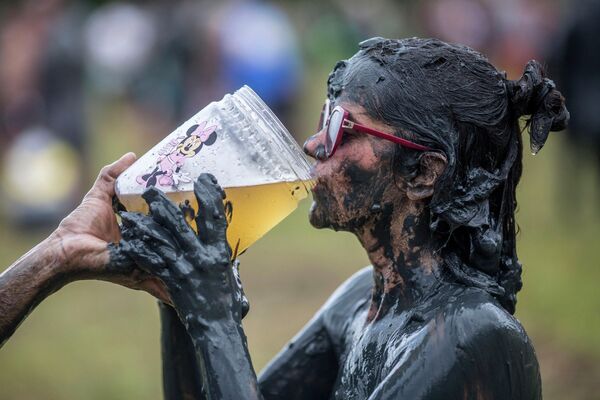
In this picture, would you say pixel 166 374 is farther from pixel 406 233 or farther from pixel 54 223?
pixel 54 223

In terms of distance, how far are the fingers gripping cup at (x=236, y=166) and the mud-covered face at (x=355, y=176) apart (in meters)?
0.07

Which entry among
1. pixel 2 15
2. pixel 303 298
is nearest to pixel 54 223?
pixel 303 298

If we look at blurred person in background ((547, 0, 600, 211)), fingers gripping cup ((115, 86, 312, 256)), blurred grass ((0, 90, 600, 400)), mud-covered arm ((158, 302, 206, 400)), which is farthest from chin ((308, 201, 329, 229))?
blurred person in background ((547, 0, 600, 211))

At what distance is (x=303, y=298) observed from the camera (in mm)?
9859

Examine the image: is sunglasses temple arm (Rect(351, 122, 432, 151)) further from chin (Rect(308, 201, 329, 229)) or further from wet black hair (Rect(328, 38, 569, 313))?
chin (Rect(308, 201, 329, 229))

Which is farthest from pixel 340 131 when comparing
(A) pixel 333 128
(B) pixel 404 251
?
(B) pixel 404 251

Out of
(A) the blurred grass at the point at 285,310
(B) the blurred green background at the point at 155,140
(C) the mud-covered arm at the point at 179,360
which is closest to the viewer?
(C) the mud-covered arm at the point at 179,360

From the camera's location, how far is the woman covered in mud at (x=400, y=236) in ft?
9.40

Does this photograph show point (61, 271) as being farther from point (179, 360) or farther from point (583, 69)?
point (583, 69)

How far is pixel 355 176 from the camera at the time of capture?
122 inches

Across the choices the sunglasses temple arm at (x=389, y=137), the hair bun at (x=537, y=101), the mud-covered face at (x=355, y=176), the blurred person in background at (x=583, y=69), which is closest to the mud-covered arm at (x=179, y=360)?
the mud-covered face at (x=355, y=176)

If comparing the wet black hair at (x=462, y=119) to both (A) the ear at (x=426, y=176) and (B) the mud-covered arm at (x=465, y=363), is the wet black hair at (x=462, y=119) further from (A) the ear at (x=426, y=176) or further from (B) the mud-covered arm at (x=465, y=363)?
(B) the mud-covered arm at (x=465, y=363)

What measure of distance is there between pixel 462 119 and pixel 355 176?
0.32 meters

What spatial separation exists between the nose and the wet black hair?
13cm
